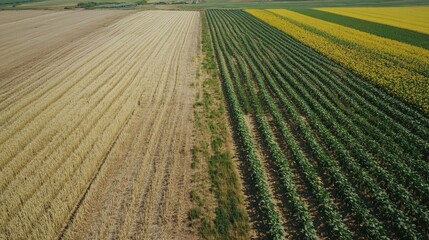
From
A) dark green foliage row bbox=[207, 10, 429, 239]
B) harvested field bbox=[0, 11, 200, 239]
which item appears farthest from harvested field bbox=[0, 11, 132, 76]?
dark green foliage row bbox=[207, 10, 429, 239]

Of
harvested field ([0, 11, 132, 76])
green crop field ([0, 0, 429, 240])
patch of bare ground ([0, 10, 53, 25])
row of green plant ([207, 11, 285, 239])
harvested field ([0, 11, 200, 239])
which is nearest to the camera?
row of green plant ([207, 11, 285, 239])

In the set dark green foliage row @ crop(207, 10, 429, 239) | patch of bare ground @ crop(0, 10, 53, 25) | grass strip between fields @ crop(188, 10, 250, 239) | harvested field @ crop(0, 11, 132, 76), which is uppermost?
patch of bare ground @ crop(0, 10, 53, 25)

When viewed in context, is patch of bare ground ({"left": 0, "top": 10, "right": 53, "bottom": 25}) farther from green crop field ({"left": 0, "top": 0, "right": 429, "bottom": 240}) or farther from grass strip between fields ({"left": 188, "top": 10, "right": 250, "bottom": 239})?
grass strip between fields ({"left": 188, "top": 10, "right": 250, "bottom": 239})

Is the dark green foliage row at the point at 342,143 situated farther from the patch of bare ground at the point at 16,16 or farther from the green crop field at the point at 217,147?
the patch of bare ground at the point at 16,16

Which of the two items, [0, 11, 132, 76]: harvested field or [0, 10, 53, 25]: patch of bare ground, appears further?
[0, 10, 53, 25]: patch of bare ground

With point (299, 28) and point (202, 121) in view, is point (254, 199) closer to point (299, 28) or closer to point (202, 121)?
point (202, 121)

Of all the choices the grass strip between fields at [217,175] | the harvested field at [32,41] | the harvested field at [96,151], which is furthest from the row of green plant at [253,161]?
the harvested field at [32,41]

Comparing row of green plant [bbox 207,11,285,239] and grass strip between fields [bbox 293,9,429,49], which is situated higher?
grass strip between fields [bbox 293,9,429,49]

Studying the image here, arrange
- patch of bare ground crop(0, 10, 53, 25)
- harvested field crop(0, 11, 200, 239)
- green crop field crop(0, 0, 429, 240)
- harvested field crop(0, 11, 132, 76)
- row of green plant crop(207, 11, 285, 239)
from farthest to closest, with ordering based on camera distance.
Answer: patch of bare ground crop(0, 10, 53, 25), harvested field crop(0, 11, 132, 76), harvested field crop(0, 11, 200, 239), green crop field crop(0, 0, 429, 240), row of green plant crop(207, 11, 285, 239)
